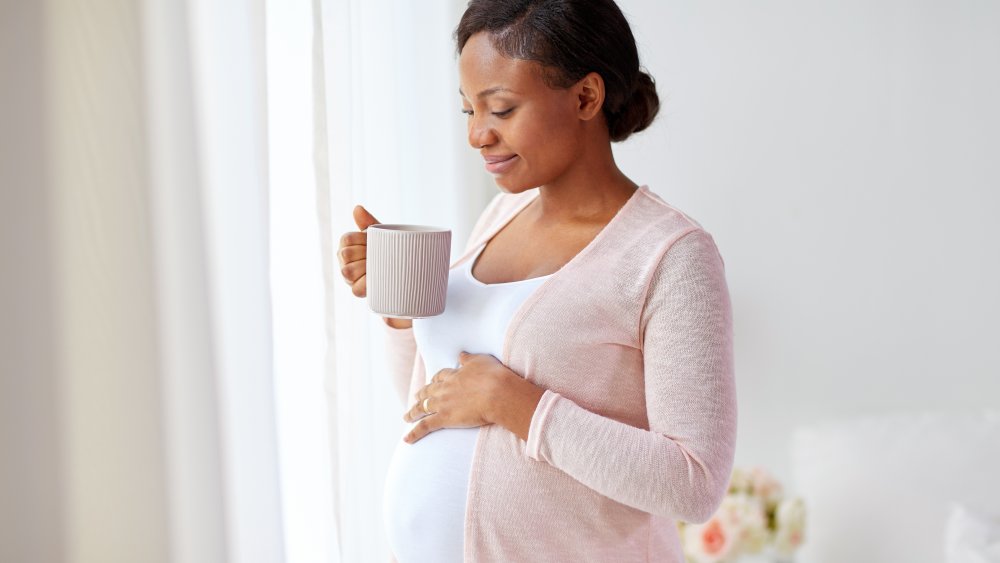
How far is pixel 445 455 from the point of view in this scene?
3.41 ft

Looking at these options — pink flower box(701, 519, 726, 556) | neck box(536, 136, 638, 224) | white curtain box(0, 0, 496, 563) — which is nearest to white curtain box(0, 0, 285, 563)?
white curtain box(0, 0, 496, 563)

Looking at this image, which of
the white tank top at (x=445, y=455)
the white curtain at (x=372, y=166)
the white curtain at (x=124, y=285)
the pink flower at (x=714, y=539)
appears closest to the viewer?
the white tank top at (x=445, y=455)

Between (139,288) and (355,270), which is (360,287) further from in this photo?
(139,288)

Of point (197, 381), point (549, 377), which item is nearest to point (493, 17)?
point (549, 377)

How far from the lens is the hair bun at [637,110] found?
3.48 feet

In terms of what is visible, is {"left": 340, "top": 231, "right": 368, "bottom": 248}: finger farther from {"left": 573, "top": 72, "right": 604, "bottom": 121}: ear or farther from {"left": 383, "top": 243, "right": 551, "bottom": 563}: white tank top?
{"left": 573, "top": 72, "right": 604, "bottom": 121}: ear

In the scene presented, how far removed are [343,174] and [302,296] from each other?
221mm

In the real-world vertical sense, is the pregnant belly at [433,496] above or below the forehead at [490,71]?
below

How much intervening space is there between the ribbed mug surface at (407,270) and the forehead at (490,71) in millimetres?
162

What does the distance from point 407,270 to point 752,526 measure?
4.20 feet

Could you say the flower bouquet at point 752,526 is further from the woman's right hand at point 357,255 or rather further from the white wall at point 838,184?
the woman's right hand at point 357,255

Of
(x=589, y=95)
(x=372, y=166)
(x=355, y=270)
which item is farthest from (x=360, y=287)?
(x=372, y=166)

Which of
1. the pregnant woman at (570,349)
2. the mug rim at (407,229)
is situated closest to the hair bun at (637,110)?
the pregnant woman at (570,349)

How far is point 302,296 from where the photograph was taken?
5.18ft
